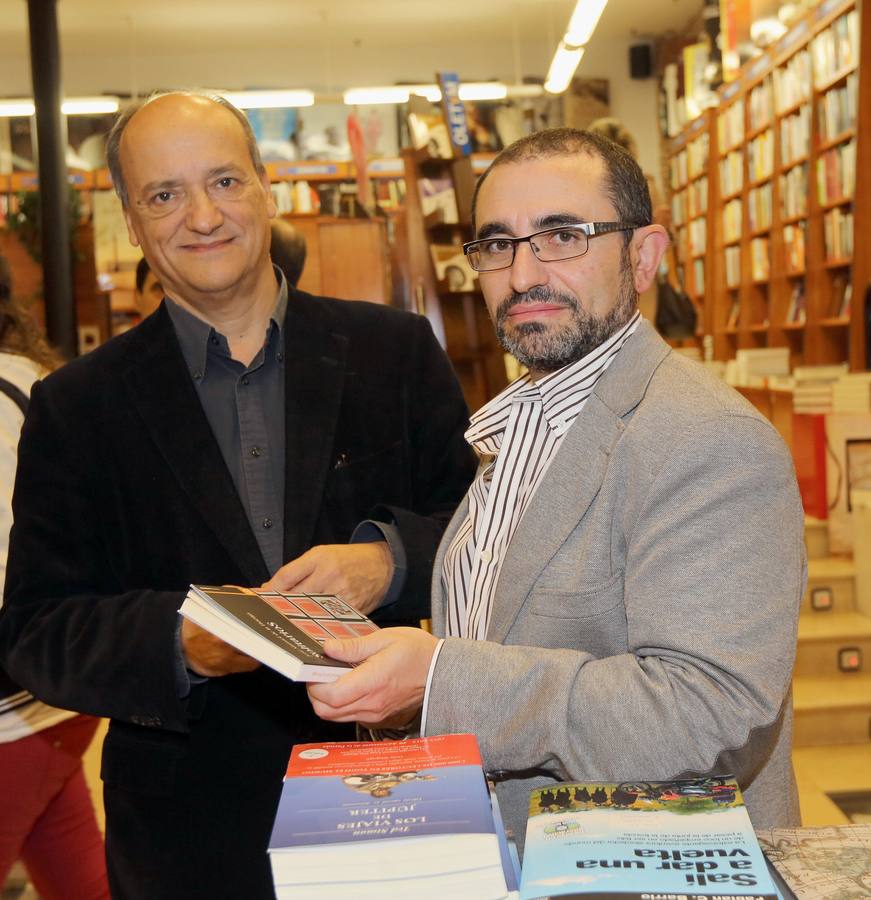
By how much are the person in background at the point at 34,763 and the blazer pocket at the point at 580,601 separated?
1.22m

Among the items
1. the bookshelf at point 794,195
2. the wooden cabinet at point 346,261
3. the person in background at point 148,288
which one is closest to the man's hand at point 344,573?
the person in background at point 148,288

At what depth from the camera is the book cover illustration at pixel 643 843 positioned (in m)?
0.82

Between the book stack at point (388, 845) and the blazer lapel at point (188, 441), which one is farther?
the blazer lapel at point (188, 441)

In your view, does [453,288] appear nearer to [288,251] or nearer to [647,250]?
[288,251]

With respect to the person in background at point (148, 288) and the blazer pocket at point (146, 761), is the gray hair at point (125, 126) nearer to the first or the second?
the blazer pocket at point (146, 761)

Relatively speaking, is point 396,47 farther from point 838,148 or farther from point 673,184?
point 838,148

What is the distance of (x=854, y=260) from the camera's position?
691 centimetres

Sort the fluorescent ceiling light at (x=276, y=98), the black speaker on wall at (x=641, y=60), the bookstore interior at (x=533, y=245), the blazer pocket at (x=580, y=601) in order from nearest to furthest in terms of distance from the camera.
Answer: the bookstore interior at (x=533, y=245), the blazer pocket at (x=580, y=601), the fluorescent ceiling light at (x=276, y=98), the black speaker on wall at (x=641, y=60)

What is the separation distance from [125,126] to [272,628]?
1.03 meters

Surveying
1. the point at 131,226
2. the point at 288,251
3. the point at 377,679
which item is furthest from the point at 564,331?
the point at 288,251

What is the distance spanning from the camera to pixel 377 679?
110cm

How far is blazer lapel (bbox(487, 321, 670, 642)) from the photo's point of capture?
124 centimetres

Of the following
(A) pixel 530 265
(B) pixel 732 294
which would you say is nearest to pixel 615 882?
(A) pixel 530 265

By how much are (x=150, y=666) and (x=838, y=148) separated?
24.2ft
